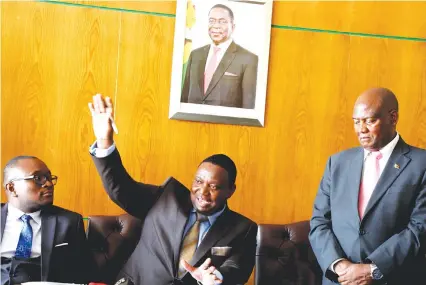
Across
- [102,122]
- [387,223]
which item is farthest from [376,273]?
[102,122]

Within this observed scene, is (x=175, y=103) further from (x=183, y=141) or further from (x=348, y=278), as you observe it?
(x=348, y=278)

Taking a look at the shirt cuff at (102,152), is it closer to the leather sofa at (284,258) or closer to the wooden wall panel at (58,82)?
the wooden wall panel at (58,82)

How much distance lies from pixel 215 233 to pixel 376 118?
3.44ft

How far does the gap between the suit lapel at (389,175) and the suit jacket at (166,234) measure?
2.24 ft

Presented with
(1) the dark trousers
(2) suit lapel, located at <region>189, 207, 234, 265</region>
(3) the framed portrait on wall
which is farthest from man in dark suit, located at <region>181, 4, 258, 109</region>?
(1) the dark trousers

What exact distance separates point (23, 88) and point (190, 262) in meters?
1.69

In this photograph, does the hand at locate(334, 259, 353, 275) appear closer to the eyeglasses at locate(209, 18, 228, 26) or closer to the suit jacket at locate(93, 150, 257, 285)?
the suit jacket at locate(93, 150, 257, 285)

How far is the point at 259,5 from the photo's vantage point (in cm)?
360

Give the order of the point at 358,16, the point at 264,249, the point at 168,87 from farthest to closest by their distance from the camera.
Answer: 1. the point at 358,16
2. the point at 168,87
3. the point at 264,249

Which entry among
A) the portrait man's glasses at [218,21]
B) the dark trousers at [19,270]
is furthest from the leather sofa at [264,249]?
the portrait man's glasses at [218,21]

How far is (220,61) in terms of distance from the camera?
11.8 feet

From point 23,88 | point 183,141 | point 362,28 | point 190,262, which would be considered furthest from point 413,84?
point 23,88

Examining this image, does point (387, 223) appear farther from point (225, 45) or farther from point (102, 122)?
point (225, 45)

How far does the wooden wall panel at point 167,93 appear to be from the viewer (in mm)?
3428
